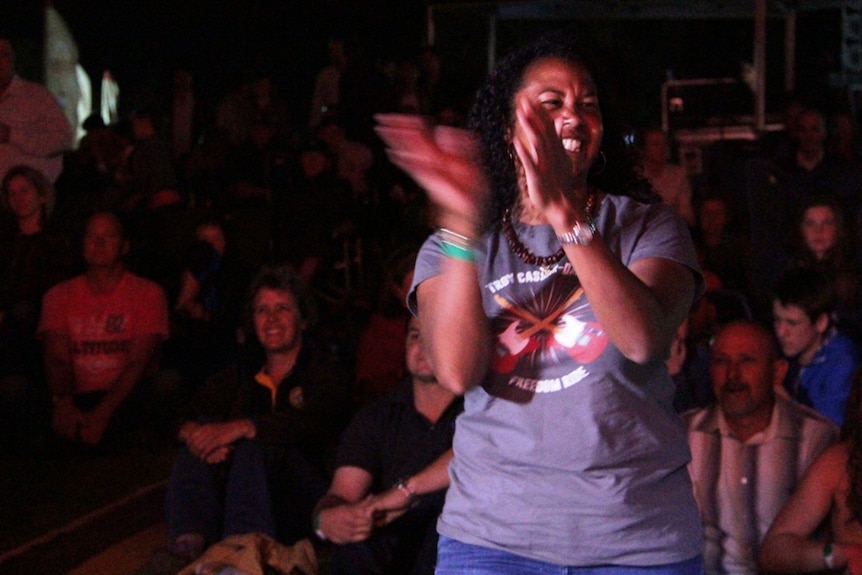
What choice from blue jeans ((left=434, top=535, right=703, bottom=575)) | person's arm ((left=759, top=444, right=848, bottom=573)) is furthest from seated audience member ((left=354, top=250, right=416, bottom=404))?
blue jeans ((left=434, top=535, right=703, bottom=575))

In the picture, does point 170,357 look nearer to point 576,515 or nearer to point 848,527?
point 848,527

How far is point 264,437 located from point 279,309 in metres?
0.64

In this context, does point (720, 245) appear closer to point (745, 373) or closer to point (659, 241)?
point (745, 373)

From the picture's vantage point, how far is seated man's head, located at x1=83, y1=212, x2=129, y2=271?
653 centimetres

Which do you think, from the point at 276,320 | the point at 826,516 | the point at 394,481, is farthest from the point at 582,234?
the point at 276,320

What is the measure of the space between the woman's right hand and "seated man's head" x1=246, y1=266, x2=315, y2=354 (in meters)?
3.30

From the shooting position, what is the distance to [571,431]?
6.54 feet

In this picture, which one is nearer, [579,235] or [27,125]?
[579,235]

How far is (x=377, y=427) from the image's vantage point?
4.56 m

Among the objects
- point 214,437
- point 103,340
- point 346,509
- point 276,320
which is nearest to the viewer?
point 346,509

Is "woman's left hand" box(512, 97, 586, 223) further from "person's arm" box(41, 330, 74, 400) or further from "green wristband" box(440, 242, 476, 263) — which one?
"person's arm" box(41, 330, 74, 400)

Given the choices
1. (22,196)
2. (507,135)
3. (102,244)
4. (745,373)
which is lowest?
(745,373)

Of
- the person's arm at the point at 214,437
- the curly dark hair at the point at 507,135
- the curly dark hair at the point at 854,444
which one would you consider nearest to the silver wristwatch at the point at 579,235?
the curly dark hair at the point at 507,135

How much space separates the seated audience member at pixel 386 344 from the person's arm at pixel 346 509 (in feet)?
4.71
